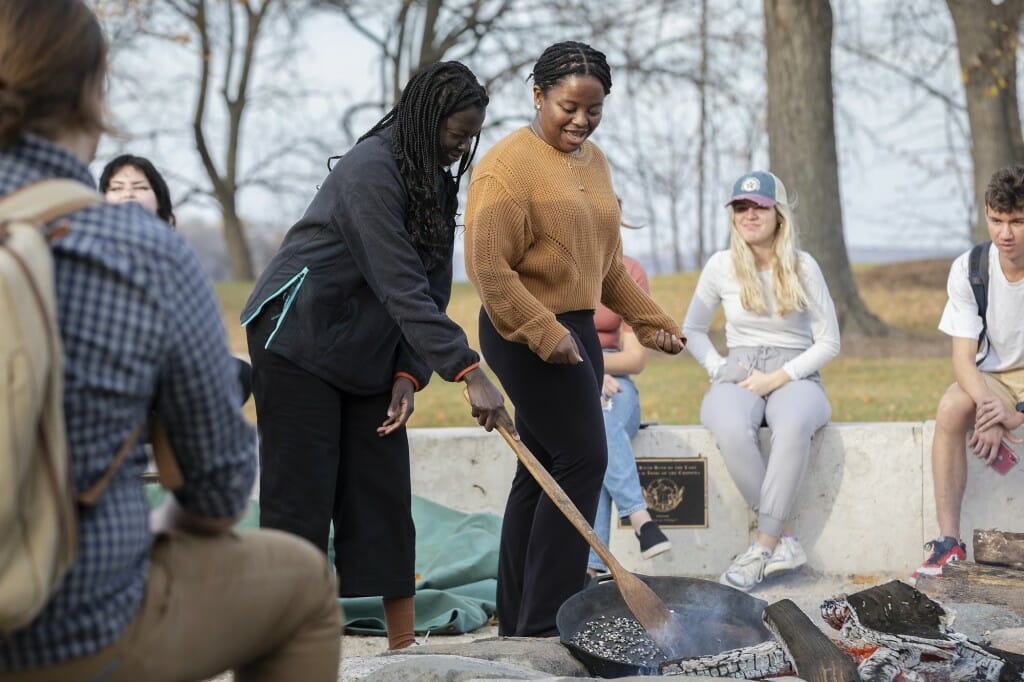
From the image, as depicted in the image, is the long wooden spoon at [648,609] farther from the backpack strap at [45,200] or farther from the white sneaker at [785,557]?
the backpack strap at [45,200]

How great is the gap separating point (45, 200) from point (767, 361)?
181 inches

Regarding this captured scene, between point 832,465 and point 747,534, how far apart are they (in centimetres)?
53

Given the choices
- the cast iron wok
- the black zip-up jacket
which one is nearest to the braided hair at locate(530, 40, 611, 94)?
the black zip-up jacket

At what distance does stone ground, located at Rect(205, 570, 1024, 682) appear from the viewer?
3273mm

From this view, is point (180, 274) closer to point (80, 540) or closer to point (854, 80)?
point (80, 540)

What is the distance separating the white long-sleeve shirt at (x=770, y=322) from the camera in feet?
19.5

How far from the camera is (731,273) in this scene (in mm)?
6152

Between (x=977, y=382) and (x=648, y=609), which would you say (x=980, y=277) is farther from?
(x=648, y=609)

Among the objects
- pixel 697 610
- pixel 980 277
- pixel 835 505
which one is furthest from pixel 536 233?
pixel 835 505

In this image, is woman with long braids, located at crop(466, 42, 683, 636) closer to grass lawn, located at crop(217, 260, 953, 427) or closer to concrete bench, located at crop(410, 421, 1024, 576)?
concrete bench, located at crop(410, 421, 1024, 576)

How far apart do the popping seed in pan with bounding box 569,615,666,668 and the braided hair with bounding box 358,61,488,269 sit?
53.1 inches

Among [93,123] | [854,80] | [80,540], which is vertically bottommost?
[80,540]

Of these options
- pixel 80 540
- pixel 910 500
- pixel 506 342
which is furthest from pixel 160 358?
pixel 910 500

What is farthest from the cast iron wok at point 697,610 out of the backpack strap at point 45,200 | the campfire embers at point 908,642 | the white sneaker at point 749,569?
the backpack strap at point 45,200
